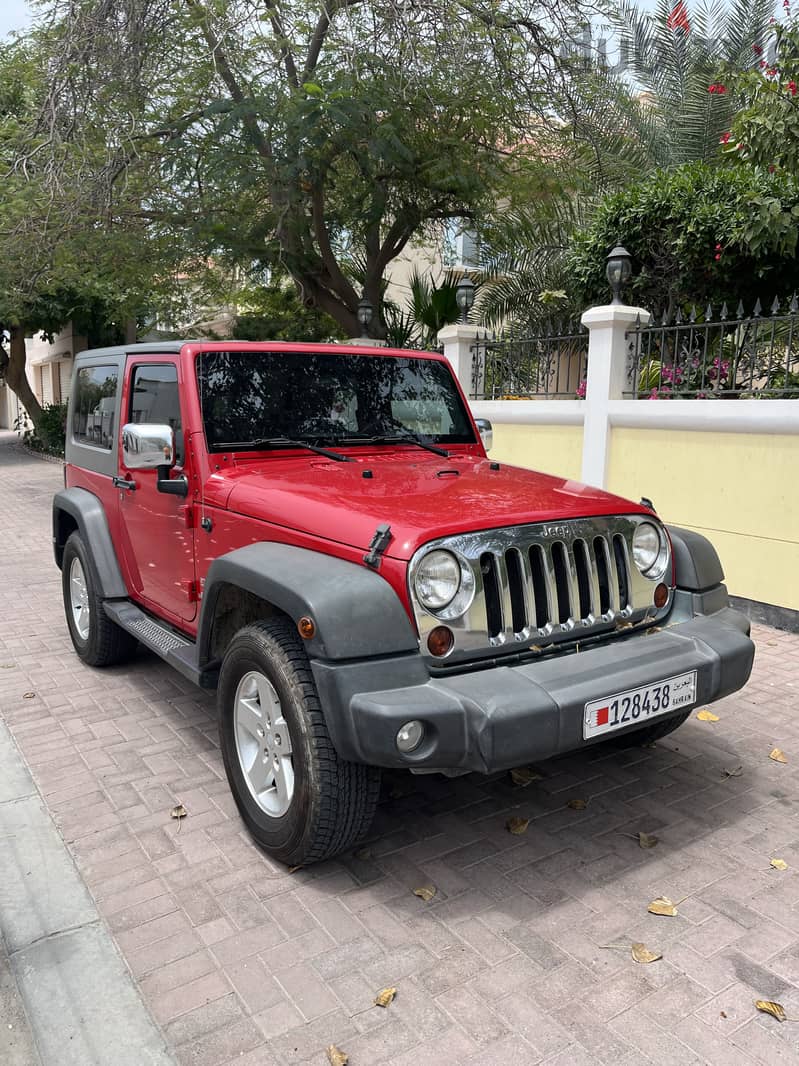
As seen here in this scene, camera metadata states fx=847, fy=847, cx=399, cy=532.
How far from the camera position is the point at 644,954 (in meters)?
2.60

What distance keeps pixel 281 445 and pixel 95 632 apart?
1.93m

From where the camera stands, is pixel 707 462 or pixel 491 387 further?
pixel 491 387

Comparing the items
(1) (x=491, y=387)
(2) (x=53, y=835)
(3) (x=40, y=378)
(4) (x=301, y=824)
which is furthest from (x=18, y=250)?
(3) (x=40, y=378)

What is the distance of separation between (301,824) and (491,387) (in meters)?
6.77

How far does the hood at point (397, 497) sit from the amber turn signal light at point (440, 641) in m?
0.28

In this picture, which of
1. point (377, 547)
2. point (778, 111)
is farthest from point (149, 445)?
point (778, 111)

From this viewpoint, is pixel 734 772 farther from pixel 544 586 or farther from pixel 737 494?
pixel 737 494

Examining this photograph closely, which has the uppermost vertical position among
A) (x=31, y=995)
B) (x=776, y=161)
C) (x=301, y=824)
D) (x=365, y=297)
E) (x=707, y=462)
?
(x=776, y=161)

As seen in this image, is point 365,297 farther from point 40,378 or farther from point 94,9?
point 40,378

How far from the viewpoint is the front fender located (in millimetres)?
2670

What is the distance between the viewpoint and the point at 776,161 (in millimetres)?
6711

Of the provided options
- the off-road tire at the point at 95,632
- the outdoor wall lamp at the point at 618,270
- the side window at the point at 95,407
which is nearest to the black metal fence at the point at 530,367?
the outdoor wall lamp at the point at 618,270

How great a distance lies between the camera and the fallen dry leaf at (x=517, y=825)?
11.0 feet

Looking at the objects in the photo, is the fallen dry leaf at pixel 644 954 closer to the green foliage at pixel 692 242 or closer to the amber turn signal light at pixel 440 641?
the amber turn signal light at pixel 440 641
